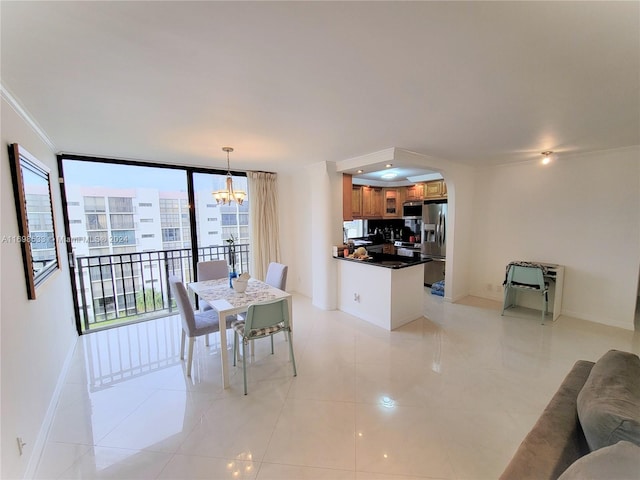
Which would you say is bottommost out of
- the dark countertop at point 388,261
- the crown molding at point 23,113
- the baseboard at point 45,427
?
the baseboard at point 45,427

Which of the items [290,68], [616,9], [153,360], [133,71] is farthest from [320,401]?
[616,9]

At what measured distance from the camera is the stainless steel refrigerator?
16.4 feet

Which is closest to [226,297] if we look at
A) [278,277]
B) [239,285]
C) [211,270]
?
[239,285]

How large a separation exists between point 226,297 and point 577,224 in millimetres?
4884

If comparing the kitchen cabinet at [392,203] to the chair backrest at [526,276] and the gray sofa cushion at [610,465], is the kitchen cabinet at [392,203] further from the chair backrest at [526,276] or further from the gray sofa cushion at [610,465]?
the gray sofa cushion at [610,465]

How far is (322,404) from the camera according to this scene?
2123 mm

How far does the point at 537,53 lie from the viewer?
136cm

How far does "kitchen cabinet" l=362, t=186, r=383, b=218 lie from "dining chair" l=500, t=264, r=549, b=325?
3.08 metres

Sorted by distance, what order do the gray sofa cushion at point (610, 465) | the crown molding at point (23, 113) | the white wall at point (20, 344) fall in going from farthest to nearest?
1. the crown molding at point (23, 113)
2. the white wall at point (20, 344)
3. the gray sofa cushion at point (610, 465)

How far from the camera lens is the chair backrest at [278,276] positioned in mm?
3281

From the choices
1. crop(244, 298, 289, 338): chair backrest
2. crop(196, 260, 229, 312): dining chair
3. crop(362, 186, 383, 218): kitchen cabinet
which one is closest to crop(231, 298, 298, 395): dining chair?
crop(244, 298, 289, 338): chair backrest

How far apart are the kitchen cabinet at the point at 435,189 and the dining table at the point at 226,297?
4022 mm

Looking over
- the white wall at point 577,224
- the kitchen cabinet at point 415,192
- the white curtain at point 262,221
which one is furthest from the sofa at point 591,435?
the kitchen cabinet at point 415,192

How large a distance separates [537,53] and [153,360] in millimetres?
4065
